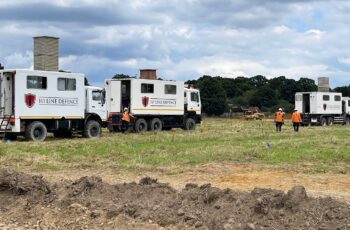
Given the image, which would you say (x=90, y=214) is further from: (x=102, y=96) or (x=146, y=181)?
(x=102, y=96)

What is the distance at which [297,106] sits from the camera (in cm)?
4912

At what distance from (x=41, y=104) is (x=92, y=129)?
4044 millimetres

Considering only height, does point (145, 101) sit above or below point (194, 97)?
below

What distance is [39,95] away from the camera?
83.5ft

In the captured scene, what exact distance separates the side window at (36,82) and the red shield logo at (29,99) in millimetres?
379

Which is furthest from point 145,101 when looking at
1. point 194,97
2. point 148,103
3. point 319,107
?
point 319,107

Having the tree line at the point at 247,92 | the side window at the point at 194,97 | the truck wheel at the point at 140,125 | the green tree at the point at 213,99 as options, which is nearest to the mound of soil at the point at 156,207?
the truck wheel at the point at 140,125

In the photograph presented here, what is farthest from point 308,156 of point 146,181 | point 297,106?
point 297,106

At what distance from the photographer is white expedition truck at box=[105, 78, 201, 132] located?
33094mm

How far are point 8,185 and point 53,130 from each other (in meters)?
15.8

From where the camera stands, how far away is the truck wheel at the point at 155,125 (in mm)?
34328

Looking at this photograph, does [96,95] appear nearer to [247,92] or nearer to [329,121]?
[329,121]

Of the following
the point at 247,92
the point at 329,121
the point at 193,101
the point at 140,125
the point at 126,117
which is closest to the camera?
the point at 126,117

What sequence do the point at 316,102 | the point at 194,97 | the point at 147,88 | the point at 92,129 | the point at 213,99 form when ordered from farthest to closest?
1. the point at 213,99
2. the point at 316,102
3. the point at 194,97
4. the point at 147,88
5. the point at 92,129
